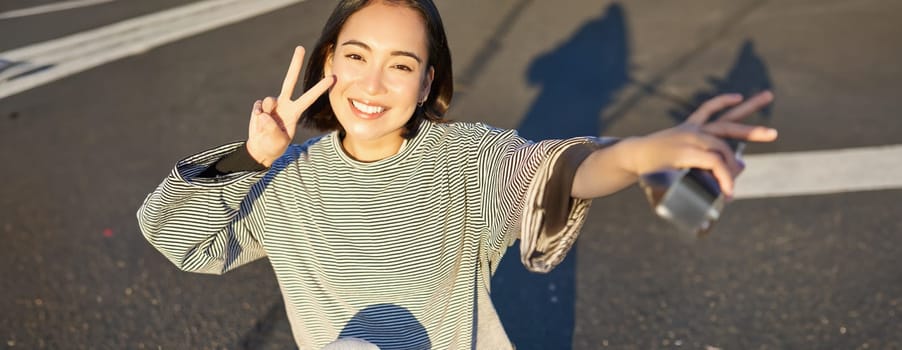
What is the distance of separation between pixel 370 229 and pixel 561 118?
11.3 ft

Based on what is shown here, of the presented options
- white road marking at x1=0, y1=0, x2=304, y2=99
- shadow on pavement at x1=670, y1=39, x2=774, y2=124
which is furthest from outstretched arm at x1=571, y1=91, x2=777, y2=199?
white road marking at x1=0, y1=0, x2=304, y2=99

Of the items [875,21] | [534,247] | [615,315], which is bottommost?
[875,21]

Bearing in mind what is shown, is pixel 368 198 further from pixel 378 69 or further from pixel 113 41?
pixel 113 41

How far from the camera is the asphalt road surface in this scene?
352 centimetres

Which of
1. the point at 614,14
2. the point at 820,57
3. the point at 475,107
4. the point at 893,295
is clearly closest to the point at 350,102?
the point at 893,295

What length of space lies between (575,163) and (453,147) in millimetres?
548

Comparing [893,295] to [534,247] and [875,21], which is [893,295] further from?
[875,21]

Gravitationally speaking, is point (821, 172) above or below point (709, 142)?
below

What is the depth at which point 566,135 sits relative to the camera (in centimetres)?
504

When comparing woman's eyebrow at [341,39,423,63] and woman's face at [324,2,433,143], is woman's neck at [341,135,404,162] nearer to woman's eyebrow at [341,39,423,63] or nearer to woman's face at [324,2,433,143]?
woman's face at [324,2,433,143]

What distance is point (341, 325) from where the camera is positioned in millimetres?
2125

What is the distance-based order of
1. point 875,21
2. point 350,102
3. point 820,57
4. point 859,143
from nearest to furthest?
point 350,102 < point 859,143 < point 820,57 < point 875,21

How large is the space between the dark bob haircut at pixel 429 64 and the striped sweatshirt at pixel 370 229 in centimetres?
6

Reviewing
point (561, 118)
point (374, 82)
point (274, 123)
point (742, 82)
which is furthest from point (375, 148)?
point (742, 82)
